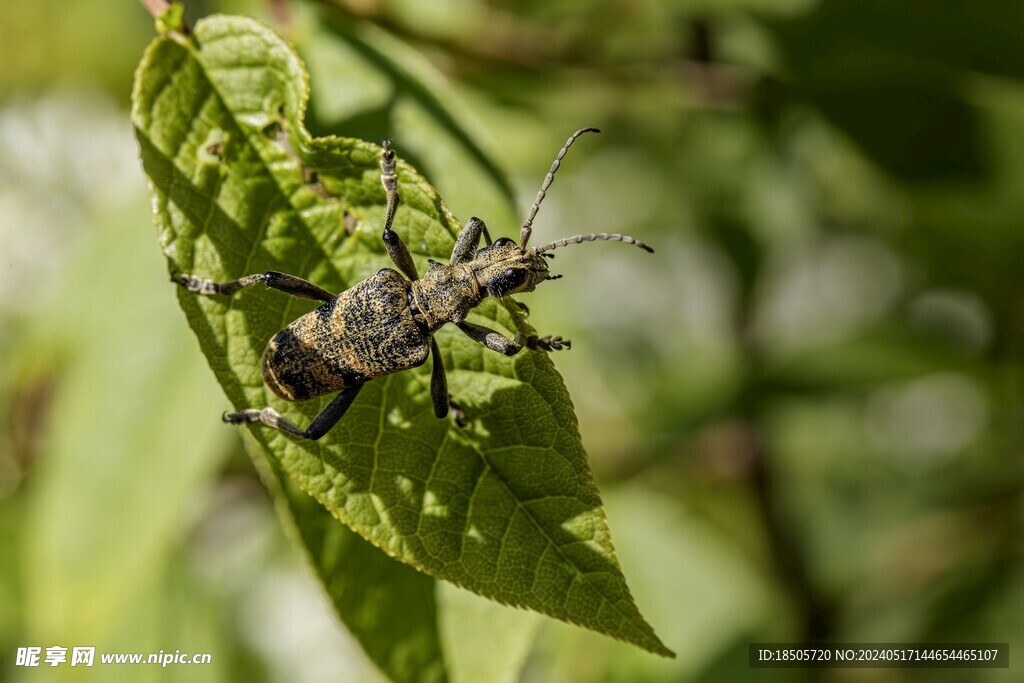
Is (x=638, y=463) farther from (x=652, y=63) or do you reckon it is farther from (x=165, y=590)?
(x=165, y=590)

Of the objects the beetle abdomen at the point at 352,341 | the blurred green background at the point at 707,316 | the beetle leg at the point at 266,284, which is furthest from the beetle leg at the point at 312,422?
the blurred green background at the point at 707,316

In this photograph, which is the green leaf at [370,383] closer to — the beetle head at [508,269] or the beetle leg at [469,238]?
the beetle leg at [469,238]

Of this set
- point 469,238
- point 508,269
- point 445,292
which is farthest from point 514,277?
point 469,238

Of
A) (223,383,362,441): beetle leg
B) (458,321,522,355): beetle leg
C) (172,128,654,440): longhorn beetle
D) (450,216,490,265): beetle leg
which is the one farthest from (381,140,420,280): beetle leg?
(223,383,362,441): beetle leg

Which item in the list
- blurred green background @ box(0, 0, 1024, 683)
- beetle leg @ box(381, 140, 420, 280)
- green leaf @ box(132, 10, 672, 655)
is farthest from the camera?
blurred green background @ box(0, 0, 1024, 683)

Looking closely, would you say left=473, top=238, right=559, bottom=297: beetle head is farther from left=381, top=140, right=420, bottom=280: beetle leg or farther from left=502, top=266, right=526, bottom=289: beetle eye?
left=381, top=140, right=420, bottom=280: beetle leg

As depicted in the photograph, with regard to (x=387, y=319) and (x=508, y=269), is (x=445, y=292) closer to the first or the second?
(x=508, y=269)

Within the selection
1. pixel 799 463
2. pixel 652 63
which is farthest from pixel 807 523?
pixel 652 63
